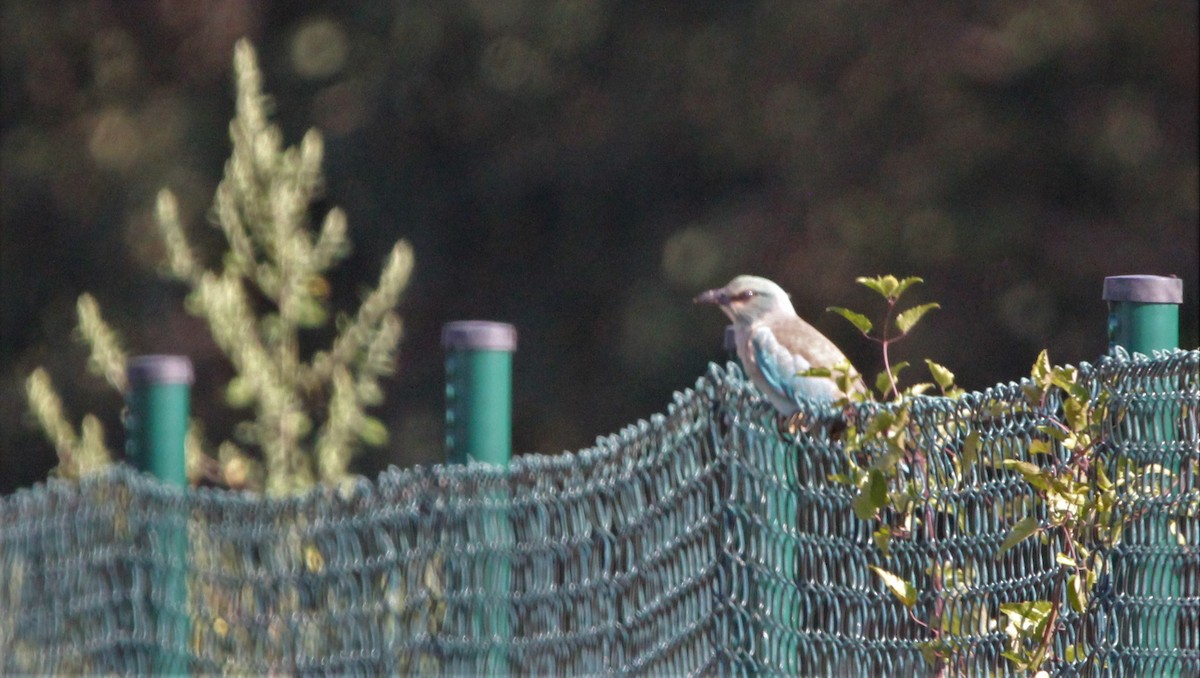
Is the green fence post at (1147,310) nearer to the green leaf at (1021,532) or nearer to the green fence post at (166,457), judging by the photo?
the green leaf at (1021,532)

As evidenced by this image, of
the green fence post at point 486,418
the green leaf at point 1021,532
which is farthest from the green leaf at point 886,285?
the green fence post at point 486,418

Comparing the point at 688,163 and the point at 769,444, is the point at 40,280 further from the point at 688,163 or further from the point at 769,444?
the point at 769,444

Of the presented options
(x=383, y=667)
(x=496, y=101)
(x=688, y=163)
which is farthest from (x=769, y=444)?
(x=496, y=101)

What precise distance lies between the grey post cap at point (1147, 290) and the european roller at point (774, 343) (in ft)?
3.24

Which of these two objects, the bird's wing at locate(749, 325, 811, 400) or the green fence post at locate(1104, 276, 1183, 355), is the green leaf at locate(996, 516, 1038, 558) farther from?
the bird's wing at locate(749, 325, 811, 400)

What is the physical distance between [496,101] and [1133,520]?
26.6ft

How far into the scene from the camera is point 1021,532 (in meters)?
2.22

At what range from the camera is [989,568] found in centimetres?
259

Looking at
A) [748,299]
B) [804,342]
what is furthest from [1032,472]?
[748,299]

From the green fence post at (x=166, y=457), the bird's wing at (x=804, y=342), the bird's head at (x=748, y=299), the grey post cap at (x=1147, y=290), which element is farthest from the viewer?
the bird's head at (x=748, y=299)

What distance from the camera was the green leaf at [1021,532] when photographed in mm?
2217

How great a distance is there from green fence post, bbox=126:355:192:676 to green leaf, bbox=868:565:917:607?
4.90 ft

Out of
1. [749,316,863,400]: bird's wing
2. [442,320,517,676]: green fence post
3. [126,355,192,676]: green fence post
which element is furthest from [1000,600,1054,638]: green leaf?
[126,355,192,676]: green fence post

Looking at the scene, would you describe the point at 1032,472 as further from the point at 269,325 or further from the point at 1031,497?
the point at 269,325
